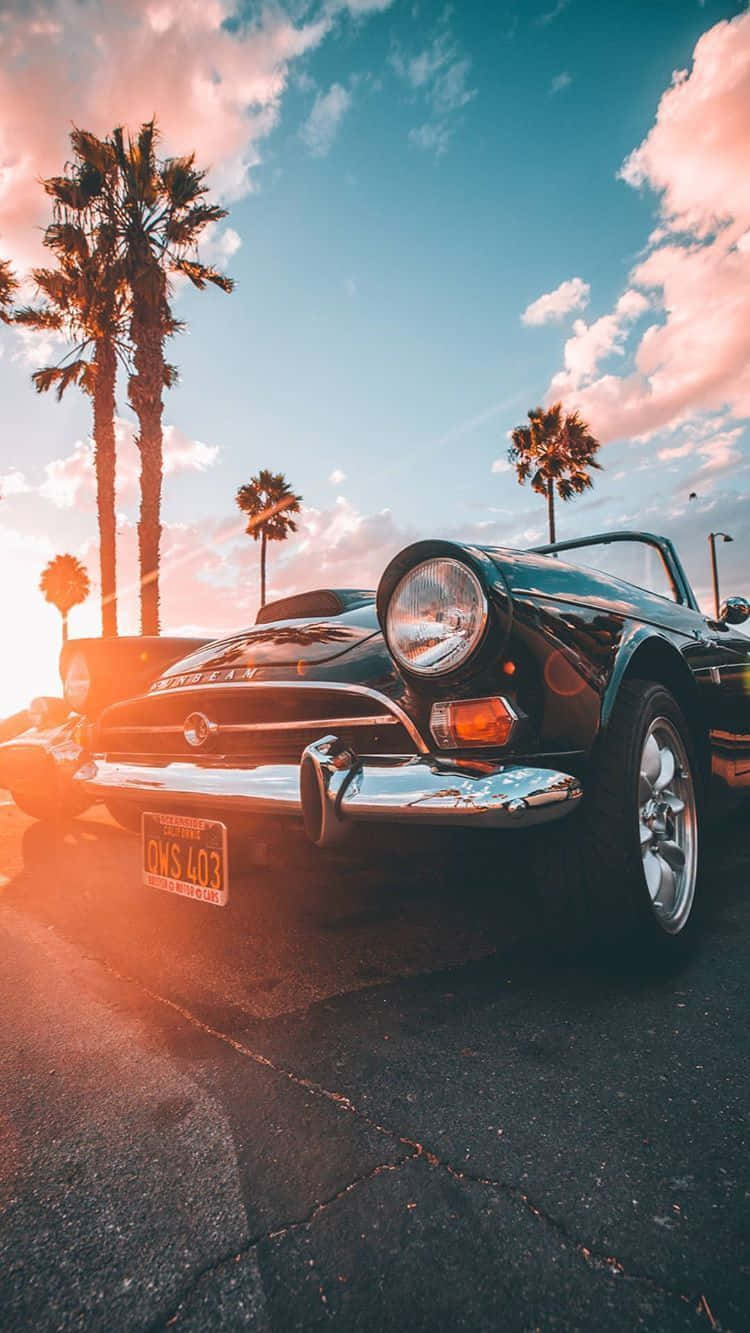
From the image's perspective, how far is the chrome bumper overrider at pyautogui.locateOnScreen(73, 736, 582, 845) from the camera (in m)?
1.46

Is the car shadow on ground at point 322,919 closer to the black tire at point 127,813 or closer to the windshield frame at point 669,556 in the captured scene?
the black tire at point 127,813

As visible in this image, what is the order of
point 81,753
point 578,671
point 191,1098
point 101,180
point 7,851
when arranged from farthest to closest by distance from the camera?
point 101,180, point 7,851, point 81,753, point 578,671, point 191,1098

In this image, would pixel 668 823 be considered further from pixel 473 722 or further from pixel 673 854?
pixel 473 722

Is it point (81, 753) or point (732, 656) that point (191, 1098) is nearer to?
point (81, 753)

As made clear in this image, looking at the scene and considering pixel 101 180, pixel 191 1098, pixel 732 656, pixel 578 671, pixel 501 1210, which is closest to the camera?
pixel 501 1210

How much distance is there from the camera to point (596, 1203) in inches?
41.0

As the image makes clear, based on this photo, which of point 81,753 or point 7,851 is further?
point 7,851

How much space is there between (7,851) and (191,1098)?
2646mm

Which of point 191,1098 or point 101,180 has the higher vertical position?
point 101,180

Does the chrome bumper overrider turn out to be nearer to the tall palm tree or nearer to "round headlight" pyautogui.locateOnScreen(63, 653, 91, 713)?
"round headlight" pyautogui.locateOnScreen(63, 653, 91, 713)

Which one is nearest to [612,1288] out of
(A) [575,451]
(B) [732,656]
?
(B) [732,656]

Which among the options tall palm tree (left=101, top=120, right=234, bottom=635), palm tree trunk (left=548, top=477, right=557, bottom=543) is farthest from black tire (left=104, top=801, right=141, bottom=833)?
palm tree trunk (left=548, top=477, right=557, bottom=543)

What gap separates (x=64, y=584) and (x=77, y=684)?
28844mm

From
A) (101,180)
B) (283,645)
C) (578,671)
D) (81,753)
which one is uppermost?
(101,180)
